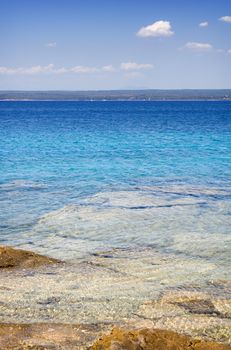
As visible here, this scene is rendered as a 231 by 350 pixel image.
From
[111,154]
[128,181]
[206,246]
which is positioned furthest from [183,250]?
[111,154]

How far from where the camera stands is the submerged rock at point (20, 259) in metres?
Result: 11.7

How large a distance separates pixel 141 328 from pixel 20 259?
16.9 ft

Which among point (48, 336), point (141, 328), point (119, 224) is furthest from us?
point (119, 224)

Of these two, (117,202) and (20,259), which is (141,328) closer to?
(20,259)

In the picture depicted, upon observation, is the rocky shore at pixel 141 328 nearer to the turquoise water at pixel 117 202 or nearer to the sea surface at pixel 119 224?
the sea surface at pixel 119 224

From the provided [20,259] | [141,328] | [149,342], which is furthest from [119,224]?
[149,342]

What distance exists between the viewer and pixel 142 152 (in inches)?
1518

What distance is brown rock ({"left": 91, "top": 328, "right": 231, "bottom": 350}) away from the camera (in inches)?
261

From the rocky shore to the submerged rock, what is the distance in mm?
1688

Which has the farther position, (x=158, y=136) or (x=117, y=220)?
(x=158, y=136)

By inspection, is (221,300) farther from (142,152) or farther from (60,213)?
(142,152)

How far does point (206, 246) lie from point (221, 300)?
177 inches

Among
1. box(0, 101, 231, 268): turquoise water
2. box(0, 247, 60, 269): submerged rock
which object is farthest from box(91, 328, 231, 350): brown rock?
box(0, 247, 60, 269): submerged rock

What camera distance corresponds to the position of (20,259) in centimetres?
1200
